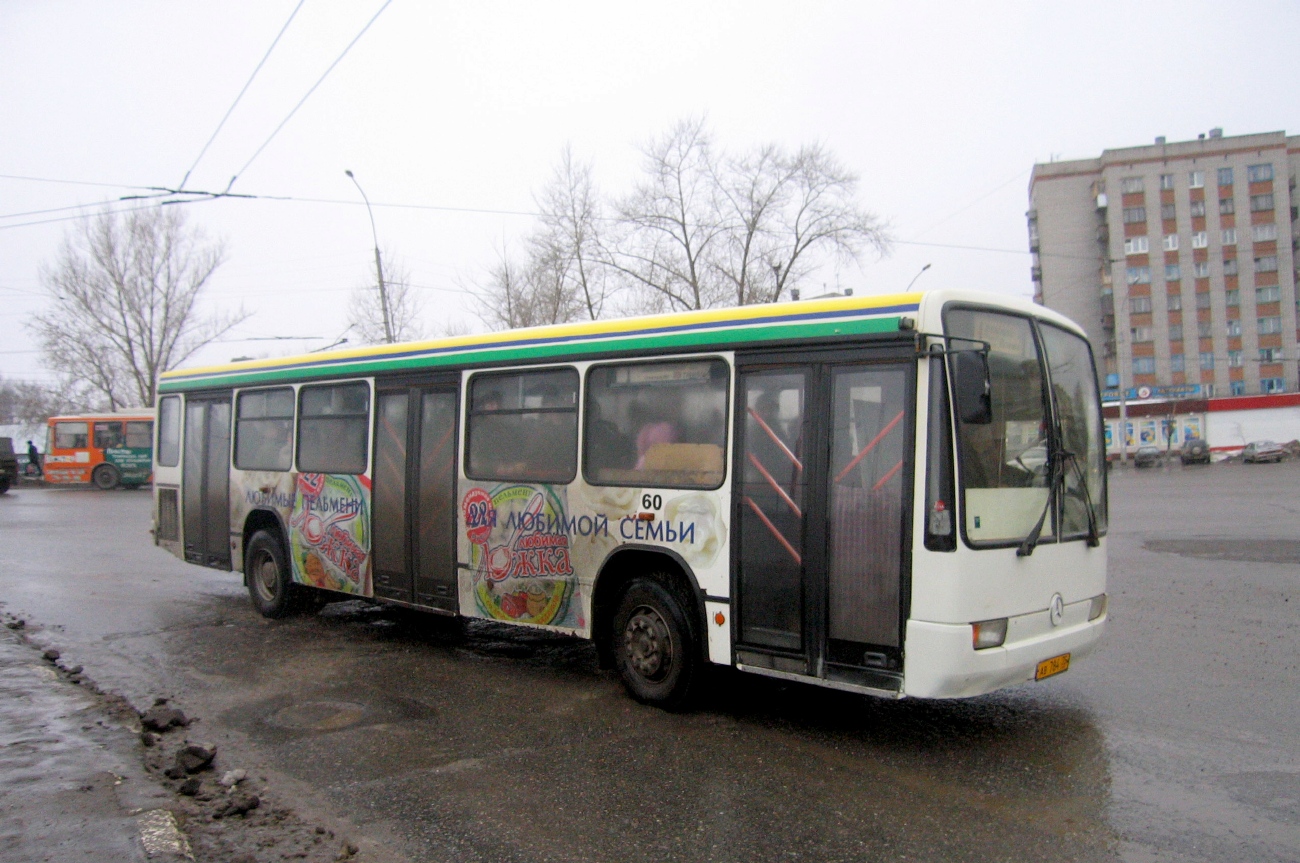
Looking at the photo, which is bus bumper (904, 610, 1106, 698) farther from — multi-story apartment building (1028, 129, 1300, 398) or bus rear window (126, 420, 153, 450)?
multi-story apartment building (1028, 129, 1300, 398)

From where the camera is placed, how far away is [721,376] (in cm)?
617

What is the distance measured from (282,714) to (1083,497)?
18.3 feet

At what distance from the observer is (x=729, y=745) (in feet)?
18.6

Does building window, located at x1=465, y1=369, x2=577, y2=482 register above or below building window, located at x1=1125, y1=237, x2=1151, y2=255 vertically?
below

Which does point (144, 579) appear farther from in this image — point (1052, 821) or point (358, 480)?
point (1052, 821)

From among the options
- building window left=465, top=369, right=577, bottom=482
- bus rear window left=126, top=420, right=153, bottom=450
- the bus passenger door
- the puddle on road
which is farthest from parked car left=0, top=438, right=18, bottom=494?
the puddle on road

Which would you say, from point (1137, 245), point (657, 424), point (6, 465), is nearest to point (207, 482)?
point (657, 424)

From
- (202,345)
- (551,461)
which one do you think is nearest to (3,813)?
(551,461)

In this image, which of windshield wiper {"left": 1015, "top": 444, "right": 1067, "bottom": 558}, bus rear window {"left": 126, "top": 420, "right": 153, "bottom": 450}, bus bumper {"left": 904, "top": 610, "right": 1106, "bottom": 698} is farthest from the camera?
bus rear window {"left": 126, "top": 420, "right": 153, "bottom": 450}

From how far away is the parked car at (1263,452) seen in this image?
177ft

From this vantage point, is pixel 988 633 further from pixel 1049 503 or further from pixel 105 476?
pixel 105 476

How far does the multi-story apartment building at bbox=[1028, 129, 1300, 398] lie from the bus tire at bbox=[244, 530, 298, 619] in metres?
73.8

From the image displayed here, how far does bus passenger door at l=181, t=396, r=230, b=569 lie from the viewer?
10891mm

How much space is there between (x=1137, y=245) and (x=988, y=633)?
80.3 metres
